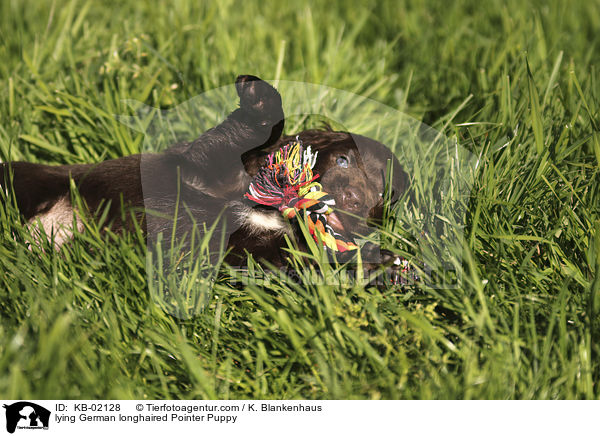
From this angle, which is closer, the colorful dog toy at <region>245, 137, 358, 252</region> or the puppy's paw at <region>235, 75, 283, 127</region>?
the colorful dog toy at <region>245, 137, 358, 252</region>

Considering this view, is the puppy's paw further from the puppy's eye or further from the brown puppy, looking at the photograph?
the puppy's eye

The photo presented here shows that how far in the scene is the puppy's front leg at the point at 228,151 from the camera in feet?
6.56

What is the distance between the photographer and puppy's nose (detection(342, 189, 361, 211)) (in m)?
1.91

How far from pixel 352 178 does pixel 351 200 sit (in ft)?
0.27

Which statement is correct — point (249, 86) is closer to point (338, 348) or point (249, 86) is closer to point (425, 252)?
point (425, 252)

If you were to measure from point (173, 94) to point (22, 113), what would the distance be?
2.65 feet

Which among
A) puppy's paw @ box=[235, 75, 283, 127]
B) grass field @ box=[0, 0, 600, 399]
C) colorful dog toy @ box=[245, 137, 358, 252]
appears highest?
puppy's paw @ box=[235, 75, 283, 127]

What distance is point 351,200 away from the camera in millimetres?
1920
